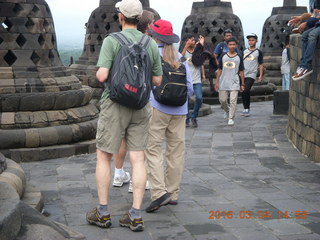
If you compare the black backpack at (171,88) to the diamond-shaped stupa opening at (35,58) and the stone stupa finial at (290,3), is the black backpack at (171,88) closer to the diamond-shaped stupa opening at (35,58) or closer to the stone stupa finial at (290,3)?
the diamond-shaped stupa opening at (35,58)

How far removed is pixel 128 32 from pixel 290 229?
210 centimetres

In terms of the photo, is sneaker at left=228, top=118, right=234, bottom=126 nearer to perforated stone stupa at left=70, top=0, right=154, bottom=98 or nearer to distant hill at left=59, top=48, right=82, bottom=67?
perforated stone stupa at left=70, top=0, right=154, bottom=98

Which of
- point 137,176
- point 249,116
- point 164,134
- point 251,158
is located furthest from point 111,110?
point 249,116

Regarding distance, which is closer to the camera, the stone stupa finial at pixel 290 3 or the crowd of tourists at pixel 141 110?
the crowd of tourists at pixel 141 110

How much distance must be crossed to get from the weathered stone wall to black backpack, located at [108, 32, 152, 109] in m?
3.65

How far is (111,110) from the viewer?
17.5 feet

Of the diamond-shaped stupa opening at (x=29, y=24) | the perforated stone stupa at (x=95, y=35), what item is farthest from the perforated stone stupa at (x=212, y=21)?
the diamond-shaped stupa opening at (x=29, y=24)

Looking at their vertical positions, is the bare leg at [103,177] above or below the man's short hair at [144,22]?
below

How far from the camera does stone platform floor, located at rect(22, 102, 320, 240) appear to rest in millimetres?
5273

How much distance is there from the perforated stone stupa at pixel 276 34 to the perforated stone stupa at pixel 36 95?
12897 mm

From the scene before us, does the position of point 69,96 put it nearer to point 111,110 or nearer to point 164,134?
point 164,134

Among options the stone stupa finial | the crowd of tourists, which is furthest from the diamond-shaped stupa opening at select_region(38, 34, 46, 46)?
the stone stupa finial

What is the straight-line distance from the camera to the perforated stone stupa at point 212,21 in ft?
58.5
